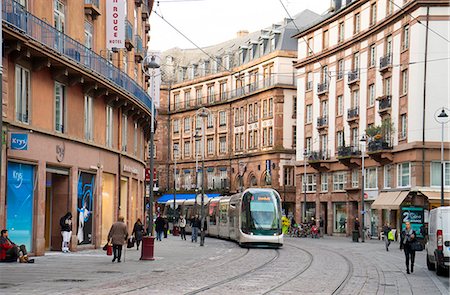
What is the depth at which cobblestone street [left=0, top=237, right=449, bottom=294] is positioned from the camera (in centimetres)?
1820

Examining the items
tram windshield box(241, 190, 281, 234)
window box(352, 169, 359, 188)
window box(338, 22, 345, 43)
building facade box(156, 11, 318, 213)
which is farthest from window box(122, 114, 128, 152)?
building facade box(156, 11, 318, 213)

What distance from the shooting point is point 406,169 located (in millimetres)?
57156

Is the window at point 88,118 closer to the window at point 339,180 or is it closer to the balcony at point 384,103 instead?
the balcony at point 384,103

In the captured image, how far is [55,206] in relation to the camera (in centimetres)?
3262

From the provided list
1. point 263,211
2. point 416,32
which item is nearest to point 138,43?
point 263,211

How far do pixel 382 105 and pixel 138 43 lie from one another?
820 inches

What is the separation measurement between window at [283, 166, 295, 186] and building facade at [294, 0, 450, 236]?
34.0ft

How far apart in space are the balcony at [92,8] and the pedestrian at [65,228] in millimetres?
8779

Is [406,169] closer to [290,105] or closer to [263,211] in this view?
[263,211]

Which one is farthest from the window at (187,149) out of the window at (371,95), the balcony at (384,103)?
the balcony at (384,103)

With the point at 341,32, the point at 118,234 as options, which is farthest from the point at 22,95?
the point at 341,32

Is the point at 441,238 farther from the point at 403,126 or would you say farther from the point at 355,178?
the point at 355,178

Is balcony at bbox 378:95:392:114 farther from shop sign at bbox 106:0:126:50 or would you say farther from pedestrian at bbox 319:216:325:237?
shop sign at bbox 106:0:126:50

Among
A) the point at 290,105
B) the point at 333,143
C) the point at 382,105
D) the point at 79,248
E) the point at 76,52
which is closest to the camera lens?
the point at 76,52
